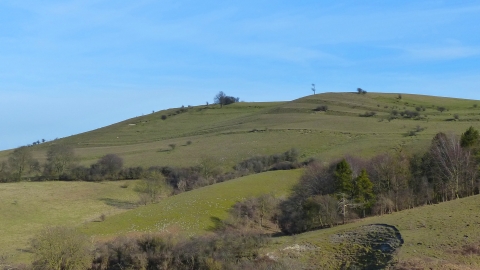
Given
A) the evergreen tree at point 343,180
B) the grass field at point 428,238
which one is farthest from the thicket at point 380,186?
the grass field at point 428,238

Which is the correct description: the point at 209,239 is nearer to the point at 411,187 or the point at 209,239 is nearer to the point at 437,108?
the point at 411,187

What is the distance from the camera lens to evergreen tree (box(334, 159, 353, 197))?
5206 cm

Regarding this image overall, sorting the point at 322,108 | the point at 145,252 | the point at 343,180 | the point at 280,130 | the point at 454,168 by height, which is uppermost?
the point at 322,108

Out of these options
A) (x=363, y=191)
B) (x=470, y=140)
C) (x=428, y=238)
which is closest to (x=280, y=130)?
(x=470, y=140)

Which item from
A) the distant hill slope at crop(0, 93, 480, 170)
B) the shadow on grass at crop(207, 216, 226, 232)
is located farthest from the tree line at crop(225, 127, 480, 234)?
the distant hill slope at crop(0, 93, 480, 170)

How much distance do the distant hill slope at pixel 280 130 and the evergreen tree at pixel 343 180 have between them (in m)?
20.2

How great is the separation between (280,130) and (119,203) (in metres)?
44.5

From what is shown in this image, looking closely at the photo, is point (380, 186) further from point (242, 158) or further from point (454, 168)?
point (242, 158)

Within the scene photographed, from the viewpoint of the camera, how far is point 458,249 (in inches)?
1299

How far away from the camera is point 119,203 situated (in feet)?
228

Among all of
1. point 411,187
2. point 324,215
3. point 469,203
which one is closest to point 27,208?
point 324,215

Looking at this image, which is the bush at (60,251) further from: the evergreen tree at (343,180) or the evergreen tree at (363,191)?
the evergreen tree at (363,191)

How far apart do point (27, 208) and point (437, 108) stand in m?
101

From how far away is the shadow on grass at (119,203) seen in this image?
67.6m
